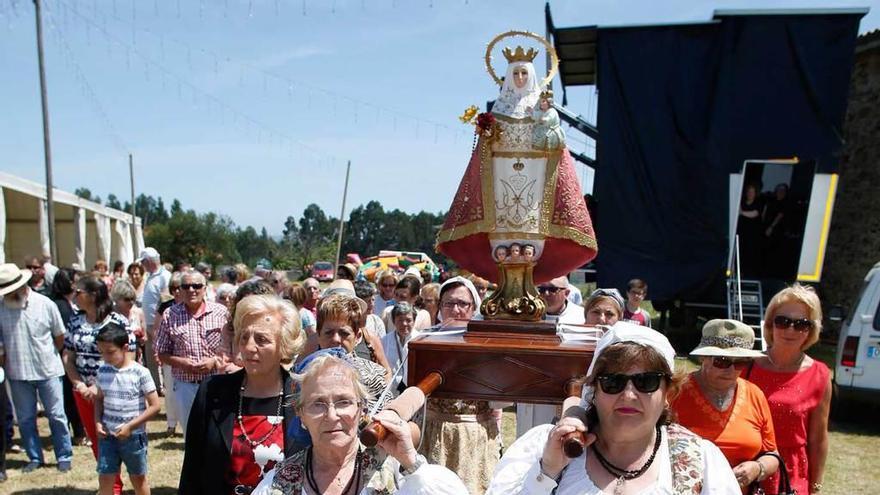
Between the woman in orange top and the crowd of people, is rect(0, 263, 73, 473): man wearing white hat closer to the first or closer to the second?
the crowd of people

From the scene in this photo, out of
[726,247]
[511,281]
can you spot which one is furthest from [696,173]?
[511,281]

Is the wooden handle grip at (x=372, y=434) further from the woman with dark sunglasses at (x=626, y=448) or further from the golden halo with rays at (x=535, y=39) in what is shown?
the golden halo with rays at (x=535, y=39)

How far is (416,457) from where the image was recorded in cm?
179

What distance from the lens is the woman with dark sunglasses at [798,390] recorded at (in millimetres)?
2930

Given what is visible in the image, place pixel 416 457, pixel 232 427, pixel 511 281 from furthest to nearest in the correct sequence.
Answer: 1. pixel 511 281
2. pixel 232 427
3. pixel 416 457

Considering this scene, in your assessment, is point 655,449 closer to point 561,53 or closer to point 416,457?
point 416,457

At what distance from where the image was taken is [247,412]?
2.47 m

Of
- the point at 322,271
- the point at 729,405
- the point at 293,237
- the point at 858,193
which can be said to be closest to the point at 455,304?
the point at 729,405

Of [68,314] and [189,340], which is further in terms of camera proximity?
[68,314]

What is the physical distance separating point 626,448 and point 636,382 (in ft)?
0.64

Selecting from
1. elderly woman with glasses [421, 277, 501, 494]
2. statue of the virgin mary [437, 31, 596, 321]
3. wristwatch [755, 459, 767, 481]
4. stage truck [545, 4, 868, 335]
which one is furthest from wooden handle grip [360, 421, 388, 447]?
stage truck [545, 4, 868, 335]

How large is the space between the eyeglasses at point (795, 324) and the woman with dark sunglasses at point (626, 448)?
1.32 meters

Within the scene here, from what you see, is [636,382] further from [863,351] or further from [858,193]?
[858,193]

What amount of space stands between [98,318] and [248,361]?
3.39m
